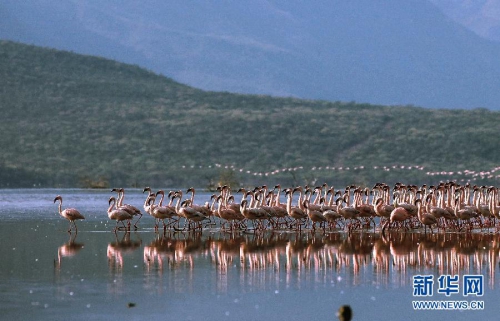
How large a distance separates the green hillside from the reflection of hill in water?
29.7m

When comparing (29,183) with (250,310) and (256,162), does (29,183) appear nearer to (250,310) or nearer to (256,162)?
(256,162)

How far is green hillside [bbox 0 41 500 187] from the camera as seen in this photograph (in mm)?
62750

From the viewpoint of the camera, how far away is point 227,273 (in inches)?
727

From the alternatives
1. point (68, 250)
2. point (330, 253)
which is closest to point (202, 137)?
point (68, 250)

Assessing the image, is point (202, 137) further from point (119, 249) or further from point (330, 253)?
point (330, 253)

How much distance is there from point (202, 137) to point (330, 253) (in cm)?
4944

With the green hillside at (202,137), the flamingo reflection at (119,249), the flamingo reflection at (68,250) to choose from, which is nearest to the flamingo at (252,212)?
the flamingo reflection at (119,249)

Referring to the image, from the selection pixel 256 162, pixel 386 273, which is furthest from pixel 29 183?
pixel 386 273

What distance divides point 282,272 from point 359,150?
50.6m

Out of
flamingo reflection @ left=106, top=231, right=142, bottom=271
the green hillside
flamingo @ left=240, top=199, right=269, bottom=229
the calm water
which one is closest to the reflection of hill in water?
the calm water

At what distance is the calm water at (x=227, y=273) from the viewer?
1494 centimetres

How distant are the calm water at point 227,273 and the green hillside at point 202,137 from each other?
3023 centimetres

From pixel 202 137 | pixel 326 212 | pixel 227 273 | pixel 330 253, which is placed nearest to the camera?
pixel 227 273

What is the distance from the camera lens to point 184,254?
21516 mm
